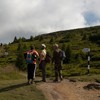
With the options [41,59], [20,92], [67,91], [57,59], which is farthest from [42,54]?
[20,92]

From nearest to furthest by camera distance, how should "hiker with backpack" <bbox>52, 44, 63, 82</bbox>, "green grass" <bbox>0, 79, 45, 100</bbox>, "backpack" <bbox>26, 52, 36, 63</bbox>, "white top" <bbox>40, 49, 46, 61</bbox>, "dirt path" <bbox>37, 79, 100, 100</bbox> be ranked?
"green grass" <bbox>0, 79, 45, 100</bbox> < "dirt path" <bbox>37, 79, 100, 100</bbox> < "backpack" <bbox>26, 52, 36, 63</bbox> < "white top" <bbox>40, 49, 46, 61</bbox> < "hiker with backpack" <bbox>52, 44, 63, 82</bbox>

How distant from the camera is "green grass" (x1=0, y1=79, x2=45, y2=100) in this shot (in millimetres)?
16125

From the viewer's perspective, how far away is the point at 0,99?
51.4ft

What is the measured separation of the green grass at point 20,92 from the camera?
52.9 ft

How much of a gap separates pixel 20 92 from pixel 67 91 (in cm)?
251

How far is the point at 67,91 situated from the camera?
17.8 metres

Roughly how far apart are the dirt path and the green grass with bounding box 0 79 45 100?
15.9 inches

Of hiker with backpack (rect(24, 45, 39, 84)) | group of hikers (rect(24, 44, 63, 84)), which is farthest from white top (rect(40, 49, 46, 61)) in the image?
hiker with backpack (rect(24, 45, 39, 84))

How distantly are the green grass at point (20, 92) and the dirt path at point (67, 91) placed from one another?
1.33ft

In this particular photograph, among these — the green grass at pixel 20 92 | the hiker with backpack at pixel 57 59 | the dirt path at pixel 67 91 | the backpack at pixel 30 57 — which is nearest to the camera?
the green grass at pixel 20 92

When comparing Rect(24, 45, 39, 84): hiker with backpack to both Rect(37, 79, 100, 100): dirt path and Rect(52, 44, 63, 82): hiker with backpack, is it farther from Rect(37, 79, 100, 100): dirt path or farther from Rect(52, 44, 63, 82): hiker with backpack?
Rect(52, 44, 63, 82): hiker with backpack

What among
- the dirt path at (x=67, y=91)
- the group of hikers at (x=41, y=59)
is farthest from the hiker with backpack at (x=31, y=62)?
the dirt path at (x=67, y=91)

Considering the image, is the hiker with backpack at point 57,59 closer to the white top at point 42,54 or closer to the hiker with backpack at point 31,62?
the white top at point 42,54

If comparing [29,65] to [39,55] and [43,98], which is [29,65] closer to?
[39,55]
